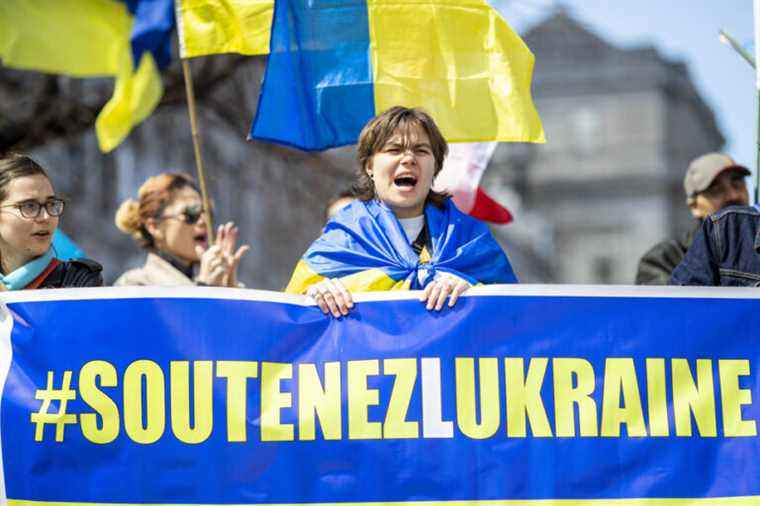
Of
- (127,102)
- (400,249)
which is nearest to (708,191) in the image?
(400,249)

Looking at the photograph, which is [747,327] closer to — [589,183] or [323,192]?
[323,192]

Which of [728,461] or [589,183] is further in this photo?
[589,183]

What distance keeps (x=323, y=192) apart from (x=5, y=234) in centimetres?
1276

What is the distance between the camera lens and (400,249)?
443 cm

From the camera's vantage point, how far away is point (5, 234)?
4.47m

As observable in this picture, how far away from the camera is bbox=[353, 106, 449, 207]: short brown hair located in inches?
180

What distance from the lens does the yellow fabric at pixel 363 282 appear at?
14.4 feet

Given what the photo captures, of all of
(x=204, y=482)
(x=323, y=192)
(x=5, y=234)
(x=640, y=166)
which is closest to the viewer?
(x=204, y=482)

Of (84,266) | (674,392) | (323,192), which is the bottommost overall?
(674,392)

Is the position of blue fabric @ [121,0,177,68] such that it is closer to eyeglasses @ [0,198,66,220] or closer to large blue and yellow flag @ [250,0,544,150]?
large blue and yellow flag @ [250,0,544,150]

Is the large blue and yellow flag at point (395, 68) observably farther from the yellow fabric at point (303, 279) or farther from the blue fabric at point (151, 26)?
the blue fabric at point (151, 26)

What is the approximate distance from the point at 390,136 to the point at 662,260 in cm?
230

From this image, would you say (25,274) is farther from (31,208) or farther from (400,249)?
(400,249)

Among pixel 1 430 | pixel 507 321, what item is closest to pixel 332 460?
pixel 507 321
